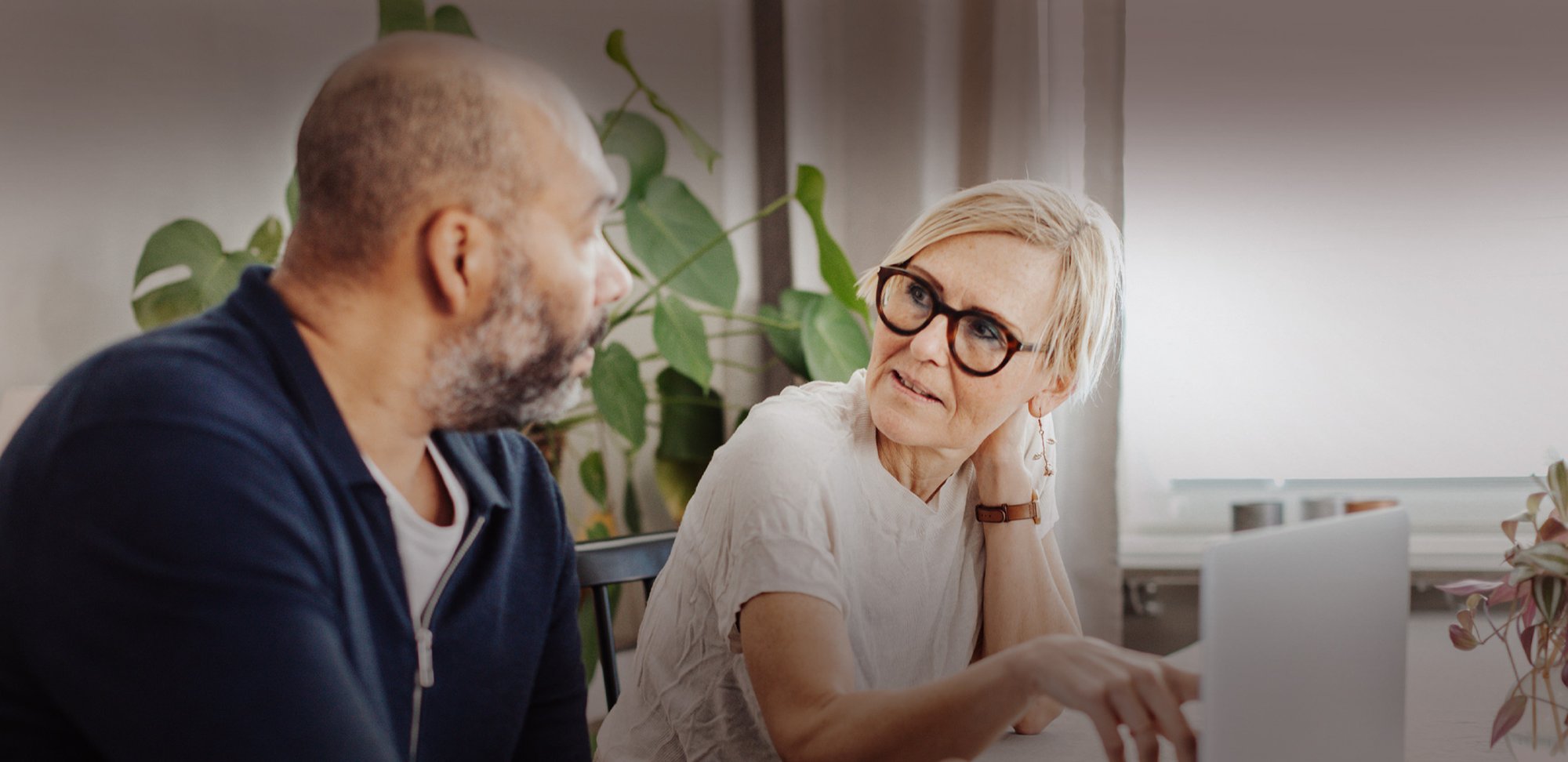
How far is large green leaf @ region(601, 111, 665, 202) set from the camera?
66.9 inches

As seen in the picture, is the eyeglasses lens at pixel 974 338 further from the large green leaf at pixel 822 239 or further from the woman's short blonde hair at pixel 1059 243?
the large green leaf at pixel 822 239

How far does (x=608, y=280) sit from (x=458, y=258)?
0.11 metres

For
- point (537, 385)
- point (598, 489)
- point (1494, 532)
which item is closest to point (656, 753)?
point (537, 385)

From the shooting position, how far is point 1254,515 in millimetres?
1755

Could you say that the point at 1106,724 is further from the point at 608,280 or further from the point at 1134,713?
the point at 608,280

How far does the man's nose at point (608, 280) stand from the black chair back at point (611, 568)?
1.35ft

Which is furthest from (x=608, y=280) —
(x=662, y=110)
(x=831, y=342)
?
(x=662, y=110)

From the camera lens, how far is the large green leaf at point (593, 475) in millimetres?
1888

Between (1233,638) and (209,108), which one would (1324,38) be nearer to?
(1233,638)

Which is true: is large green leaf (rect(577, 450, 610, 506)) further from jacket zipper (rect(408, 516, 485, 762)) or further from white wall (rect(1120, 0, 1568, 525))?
jacket zipper (rect(408, 516, 485, 762))

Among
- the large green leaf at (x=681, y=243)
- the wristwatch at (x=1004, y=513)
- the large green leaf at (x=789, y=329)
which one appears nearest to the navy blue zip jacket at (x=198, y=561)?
the wristwatch at (x=1004, y=513)

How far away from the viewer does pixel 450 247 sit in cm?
67

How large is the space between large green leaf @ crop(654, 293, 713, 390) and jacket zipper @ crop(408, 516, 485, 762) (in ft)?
2.72

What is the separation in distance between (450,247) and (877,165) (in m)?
1.29
